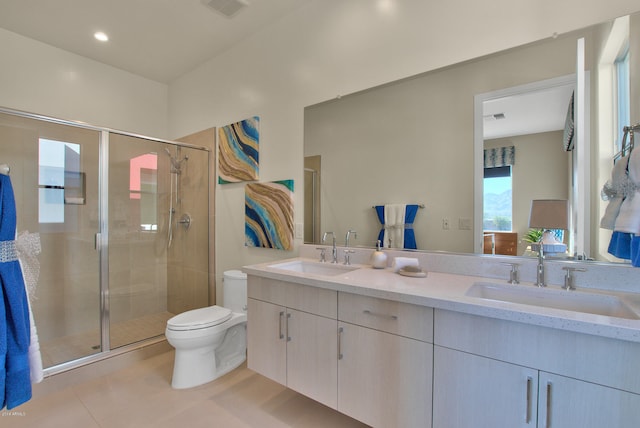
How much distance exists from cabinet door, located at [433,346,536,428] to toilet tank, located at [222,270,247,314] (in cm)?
166

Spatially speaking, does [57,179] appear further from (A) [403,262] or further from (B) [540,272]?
(B) [540,272]

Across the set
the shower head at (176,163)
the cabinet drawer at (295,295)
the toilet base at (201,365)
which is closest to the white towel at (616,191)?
the cabinet drawer at (295,295)

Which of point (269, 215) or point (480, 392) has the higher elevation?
point (269, 215)

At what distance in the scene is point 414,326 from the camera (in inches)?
48.1

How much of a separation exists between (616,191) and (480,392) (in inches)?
36.2

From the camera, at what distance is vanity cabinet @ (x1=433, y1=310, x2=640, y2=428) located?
884 millimetres

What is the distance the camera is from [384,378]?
1300 millimetres

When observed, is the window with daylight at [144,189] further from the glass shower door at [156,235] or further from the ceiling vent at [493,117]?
the ceiling vent at [493,117]

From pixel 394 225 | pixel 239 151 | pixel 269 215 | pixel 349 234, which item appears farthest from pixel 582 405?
pixel 239 151

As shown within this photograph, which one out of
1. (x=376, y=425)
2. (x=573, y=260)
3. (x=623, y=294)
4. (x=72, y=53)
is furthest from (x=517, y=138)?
(x=72, y=53)

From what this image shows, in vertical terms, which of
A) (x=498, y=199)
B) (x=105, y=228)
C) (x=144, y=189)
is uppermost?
(x=144, y=189)

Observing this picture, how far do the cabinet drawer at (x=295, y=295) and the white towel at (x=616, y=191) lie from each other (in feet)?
3.75

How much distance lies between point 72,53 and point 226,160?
179 cm

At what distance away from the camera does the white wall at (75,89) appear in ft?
8.34
